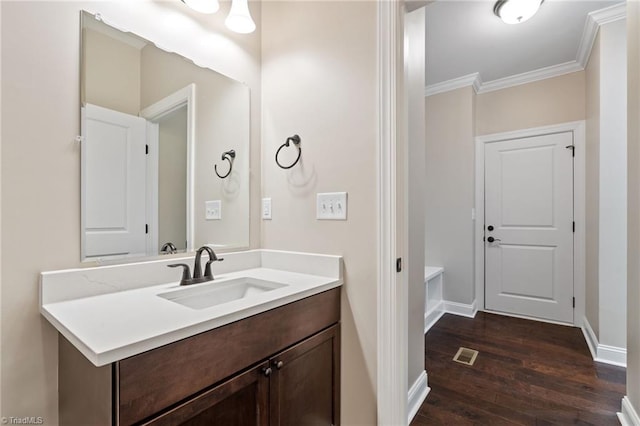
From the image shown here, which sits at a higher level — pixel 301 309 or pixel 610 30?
pixel 610 30

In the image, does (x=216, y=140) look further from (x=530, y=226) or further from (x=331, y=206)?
(x=530, y=226)

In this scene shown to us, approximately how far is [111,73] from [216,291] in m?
0.98

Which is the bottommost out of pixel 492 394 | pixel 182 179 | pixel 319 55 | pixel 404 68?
pixel 492 394

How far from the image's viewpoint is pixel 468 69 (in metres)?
3.10

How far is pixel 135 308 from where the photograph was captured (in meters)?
0.96

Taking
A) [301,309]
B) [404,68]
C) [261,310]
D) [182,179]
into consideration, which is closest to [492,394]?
[301,309]

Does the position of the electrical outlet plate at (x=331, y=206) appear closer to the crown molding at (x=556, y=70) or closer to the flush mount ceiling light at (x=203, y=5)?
the flush mount ceiling light at (x=203, y=5)

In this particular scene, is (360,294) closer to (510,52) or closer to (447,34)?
(447,34)

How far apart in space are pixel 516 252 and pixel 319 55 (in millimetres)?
3046

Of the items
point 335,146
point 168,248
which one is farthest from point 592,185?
point 168,248

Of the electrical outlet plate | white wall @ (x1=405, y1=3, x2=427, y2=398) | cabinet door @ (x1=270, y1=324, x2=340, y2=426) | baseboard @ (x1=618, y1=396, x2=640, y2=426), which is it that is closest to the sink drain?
white wall @ (x1=405, y1=3, x2=427, y2=398)

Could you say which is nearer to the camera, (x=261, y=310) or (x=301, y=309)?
(x=261, y=310)

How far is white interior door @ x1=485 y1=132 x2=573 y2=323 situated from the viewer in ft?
9.97

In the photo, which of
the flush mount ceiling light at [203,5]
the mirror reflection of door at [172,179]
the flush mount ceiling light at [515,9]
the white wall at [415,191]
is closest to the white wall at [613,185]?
the flush mount ceiling light at [515,9]
